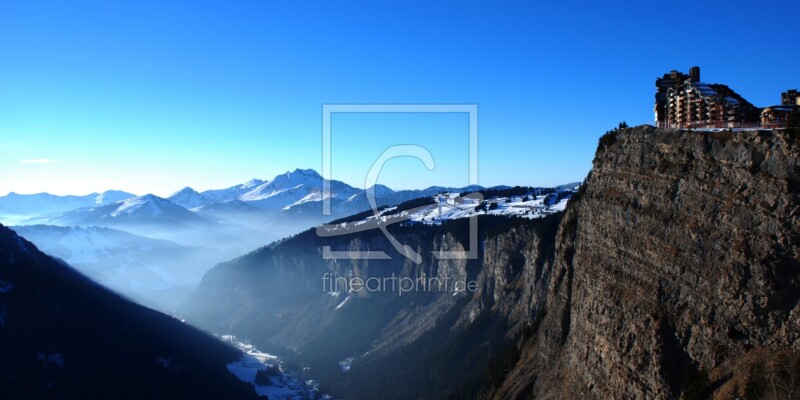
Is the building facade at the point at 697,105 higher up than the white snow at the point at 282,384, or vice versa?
the building facade at the point at 697,105

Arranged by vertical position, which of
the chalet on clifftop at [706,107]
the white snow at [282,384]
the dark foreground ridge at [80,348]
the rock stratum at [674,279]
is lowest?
the white snow at [282,384]

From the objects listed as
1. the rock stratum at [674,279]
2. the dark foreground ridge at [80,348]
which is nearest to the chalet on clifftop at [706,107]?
the rock stratum at [674,279]

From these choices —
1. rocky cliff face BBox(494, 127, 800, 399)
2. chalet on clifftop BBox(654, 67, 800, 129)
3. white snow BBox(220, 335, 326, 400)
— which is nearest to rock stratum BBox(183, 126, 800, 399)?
→ rocky cliff face BBox(494, 127, 800, 399)

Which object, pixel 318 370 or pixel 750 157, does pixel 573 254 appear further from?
pixel 318 370

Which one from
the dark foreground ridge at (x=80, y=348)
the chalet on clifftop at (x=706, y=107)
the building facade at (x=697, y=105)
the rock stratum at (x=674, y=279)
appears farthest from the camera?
the dark foreground ridge at (x=80, y=348)

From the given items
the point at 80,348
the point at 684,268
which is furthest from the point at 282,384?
the point at 684,268

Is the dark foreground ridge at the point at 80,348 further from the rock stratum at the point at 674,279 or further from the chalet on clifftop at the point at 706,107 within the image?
the chalet on clifftop at the point at 706,107

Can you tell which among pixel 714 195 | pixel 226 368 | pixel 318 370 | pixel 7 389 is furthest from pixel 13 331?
pixel 714 195

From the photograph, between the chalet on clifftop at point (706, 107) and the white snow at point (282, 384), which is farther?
the white snow at point (282, 384)
